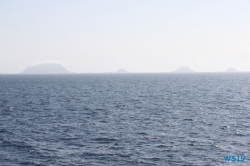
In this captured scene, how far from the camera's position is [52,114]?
57.6 m

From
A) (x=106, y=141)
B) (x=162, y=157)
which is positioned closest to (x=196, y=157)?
(x=162, y=157)

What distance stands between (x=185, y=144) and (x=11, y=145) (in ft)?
71.3

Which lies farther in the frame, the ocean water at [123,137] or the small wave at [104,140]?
the small wave at [104,140]

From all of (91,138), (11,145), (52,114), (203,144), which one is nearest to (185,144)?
(203,144)

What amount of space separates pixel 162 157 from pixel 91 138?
38.2 ft

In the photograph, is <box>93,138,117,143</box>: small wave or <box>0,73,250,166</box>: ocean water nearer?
<box>0,73,250,166</box>: ocean water

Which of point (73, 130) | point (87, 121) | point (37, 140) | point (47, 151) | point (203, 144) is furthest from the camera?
point (87, 121)

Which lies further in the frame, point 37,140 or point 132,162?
point 37,140

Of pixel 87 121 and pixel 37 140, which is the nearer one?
pixel 37 140

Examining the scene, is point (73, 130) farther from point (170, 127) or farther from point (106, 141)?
point (170, 127)

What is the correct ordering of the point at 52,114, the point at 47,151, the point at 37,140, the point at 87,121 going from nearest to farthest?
the point at 47,151, the point at 37,140, the point at 87,121, the point at 52,114

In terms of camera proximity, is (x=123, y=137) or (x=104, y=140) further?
(x=123, y=137)

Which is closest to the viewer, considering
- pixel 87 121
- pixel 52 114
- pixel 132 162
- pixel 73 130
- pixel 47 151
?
pixel 132 162

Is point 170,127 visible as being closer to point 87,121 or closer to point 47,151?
point 87,121
